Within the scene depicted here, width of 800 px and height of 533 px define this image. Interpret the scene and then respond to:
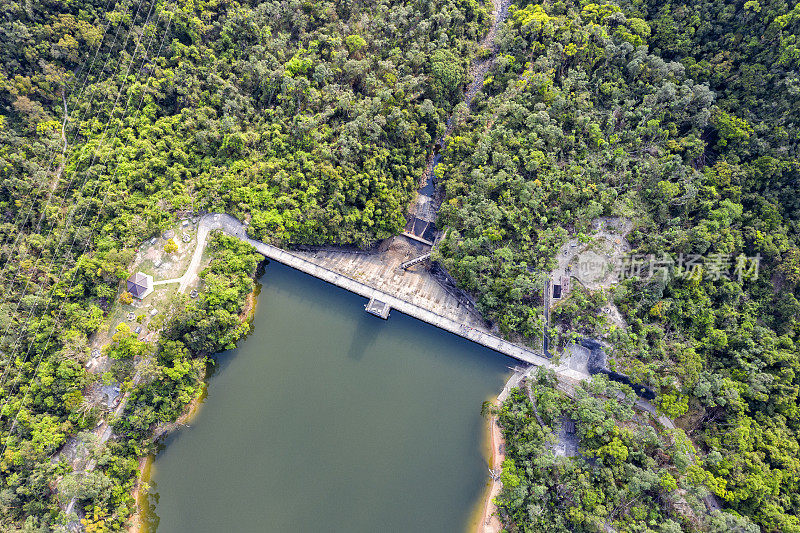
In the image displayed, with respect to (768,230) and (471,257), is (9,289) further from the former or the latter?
(768,230)

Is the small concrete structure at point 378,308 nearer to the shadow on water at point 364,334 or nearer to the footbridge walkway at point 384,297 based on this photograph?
the footbridge walkway at point 384,297

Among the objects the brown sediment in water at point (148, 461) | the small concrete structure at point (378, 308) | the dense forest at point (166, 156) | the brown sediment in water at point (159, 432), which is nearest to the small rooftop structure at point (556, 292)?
the small concrete structure at point (378, 308)

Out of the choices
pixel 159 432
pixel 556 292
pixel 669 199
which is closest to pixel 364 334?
pixel 556 292

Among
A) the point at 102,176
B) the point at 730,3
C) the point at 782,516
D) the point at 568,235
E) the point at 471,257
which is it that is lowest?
the point at 782,516

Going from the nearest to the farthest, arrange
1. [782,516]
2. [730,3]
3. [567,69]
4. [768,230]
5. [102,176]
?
[782,516] → [768,230] → [102,176] → [730,3] → [567,69]

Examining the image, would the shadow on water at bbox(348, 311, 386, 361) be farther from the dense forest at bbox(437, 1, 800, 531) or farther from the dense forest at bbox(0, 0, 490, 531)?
the dense forest at bbox(437, 1, 800, 531)

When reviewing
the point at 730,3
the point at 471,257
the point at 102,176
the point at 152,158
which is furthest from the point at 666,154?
the point at 102,176

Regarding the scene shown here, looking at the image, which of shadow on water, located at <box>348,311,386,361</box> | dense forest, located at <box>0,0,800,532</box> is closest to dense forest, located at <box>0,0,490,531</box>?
dense forest, located at <box>0,0,800,532</box>
